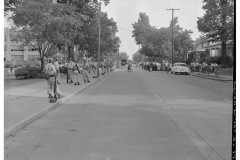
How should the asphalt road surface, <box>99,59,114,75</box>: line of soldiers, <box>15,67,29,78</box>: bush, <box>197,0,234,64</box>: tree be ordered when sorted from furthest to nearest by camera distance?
<box>99,59,114,75</box>: line of soldiers → <box>197,0,234,64</box>: tree → <box>15,67,29,78</box>: bush → the asphalt road surface

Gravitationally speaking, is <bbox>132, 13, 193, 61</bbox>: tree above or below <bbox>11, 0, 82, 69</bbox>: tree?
above

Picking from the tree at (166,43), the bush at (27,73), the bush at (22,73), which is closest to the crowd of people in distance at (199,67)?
the tree at (166,43)

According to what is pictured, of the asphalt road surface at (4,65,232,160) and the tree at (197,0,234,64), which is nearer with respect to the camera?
the asphalt road surface at (4,65,232,160)

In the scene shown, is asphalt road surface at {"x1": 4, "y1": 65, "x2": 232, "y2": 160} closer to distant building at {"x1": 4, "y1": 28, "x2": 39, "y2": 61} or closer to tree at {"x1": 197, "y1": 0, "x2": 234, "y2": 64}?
distant building at {"x1": 4, "y1": 28, "x2": 39, "y2": 61}

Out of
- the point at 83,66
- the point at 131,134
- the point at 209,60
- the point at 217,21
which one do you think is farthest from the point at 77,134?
the point at 209,60

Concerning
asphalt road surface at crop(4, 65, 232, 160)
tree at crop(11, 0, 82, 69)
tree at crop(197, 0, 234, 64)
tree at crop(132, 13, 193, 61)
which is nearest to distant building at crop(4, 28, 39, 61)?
tree at crop(11, 0, 82, 69)

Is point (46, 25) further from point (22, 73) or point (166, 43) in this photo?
point (166, 43)

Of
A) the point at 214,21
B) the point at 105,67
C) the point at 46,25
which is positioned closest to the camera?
the point at 46,25

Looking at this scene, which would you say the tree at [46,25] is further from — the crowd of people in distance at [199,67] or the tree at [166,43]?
the tree at [166,43]

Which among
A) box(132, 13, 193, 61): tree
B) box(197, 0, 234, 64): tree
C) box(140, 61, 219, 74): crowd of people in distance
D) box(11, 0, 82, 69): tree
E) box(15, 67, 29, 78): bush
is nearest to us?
box(11, 0, 82, 69): tree

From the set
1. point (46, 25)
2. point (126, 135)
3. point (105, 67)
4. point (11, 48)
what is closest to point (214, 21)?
point (105, 67)
